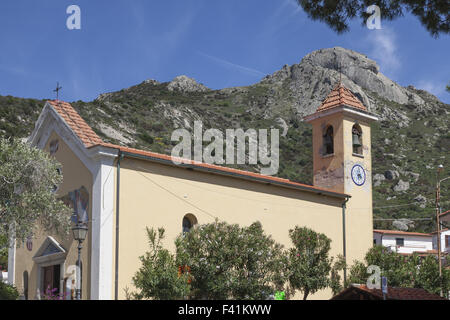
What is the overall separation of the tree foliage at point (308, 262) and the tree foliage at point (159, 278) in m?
5.36

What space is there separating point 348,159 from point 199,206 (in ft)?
30.2

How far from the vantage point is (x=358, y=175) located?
26891 millimetres

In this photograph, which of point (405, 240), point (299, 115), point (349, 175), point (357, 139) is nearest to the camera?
point (349, 175)

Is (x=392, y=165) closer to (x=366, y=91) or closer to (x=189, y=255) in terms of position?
(x=366, y=91)

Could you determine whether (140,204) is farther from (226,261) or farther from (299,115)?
(299,115)

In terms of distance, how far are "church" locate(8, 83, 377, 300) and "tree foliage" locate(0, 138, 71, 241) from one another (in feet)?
3.70

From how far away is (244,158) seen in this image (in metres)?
70.1

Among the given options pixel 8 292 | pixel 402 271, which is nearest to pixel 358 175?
pixel 402 271

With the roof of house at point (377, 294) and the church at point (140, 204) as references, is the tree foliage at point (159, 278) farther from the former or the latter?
the roof of house at point (377, 294)

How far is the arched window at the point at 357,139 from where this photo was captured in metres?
27.2

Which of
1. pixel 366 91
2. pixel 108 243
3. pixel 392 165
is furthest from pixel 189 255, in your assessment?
pixel 366 91

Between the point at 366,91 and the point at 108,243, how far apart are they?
295ft

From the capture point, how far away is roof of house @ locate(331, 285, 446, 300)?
1519 centimetres

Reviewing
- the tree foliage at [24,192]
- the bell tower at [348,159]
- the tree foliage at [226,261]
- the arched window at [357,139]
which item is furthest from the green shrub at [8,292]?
the arched window at [357,139]
